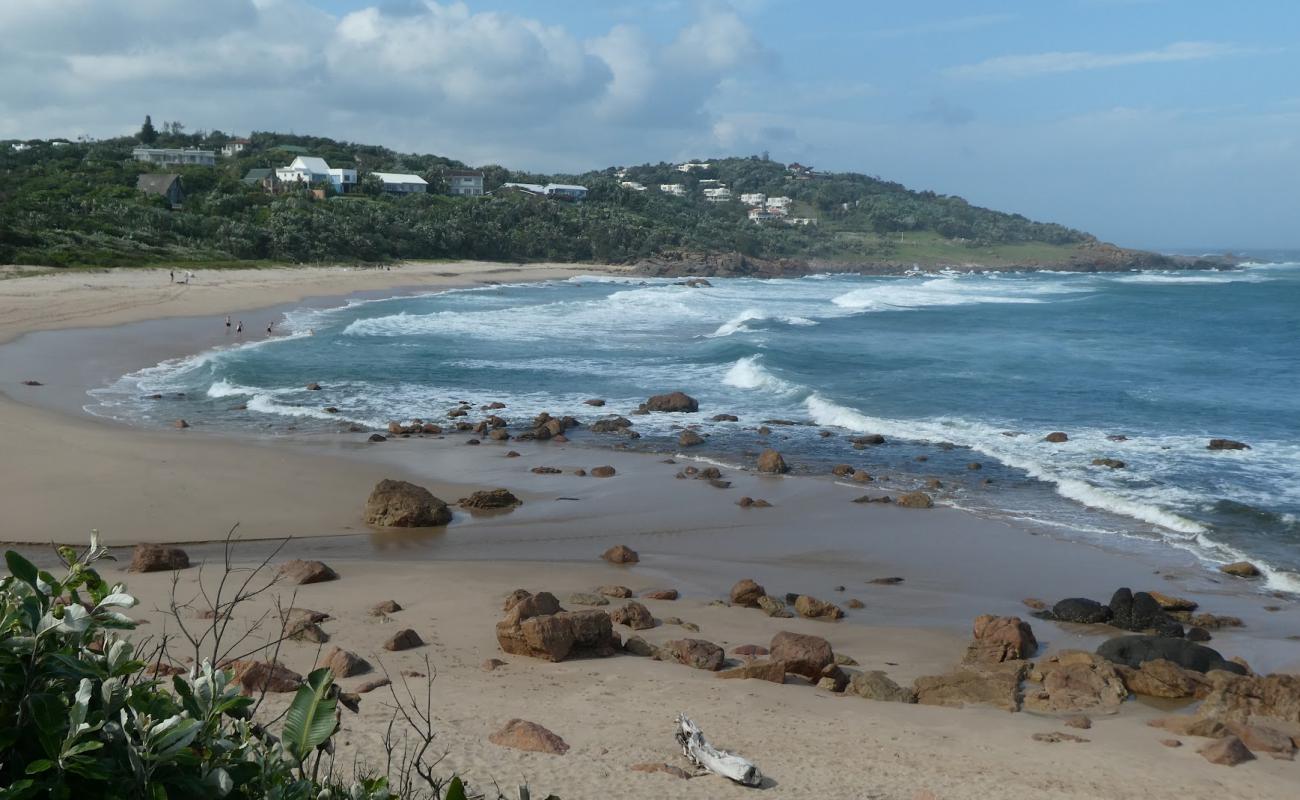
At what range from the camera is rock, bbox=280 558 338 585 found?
11305 millimetres

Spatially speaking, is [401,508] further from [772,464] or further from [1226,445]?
[1226,445]

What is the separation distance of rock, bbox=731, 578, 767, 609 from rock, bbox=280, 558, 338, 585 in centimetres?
450

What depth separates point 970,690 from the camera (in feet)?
30.1

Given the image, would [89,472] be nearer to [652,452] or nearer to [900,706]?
[652,452]

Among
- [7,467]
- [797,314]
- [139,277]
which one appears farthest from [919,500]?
[139,277]

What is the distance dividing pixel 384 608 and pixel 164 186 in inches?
2598

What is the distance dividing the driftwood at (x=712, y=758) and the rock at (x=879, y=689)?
212cm

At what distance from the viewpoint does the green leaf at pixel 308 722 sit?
112 inches

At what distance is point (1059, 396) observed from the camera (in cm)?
2677

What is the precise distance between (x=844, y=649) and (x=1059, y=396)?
61.3 feet

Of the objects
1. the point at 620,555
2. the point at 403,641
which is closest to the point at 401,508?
the point at 620,555

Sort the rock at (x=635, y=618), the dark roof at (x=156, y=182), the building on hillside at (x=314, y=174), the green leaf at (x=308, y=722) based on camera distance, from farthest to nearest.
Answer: the building on hillside at (x=314, y=174), the dark roof at (x=156, y=182), the rock at (x=635, y=618), the green leaf at (x=308, y=722)

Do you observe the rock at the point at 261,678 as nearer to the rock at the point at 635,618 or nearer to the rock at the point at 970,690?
the rock at the point at 635,618

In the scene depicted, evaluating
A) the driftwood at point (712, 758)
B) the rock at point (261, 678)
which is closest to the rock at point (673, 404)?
the rock at point (261, 678)
